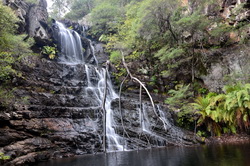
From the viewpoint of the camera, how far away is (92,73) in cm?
1648

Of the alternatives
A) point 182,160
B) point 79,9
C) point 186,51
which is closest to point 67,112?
point 182,160

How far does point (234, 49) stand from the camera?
629 inches

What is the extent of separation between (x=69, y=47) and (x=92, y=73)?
6049 mm

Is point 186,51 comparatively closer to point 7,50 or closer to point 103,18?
point 7,50

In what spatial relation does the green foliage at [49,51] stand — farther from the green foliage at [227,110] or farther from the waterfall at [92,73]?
the green foliage at [227,110]

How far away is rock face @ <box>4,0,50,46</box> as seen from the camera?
16.8 metres

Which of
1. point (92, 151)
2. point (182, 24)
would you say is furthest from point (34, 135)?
A: point (182, 24)

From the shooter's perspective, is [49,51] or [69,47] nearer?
[49,51]

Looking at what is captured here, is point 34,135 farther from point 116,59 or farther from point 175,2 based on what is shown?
point 175,2

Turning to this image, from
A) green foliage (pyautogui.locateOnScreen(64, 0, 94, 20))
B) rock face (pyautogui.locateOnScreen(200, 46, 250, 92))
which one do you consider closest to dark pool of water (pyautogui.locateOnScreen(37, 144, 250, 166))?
rock face (pyautogui.locateOnScreen(200, 46, 250, 92))

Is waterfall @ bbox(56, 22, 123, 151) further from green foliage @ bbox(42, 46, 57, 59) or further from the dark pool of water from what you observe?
the dark pool of water

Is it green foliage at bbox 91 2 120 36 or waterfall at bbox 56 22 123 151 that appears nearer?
waterfall at bbox 56 22 123 151

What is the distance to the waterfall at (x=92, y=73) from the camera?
35.9ft

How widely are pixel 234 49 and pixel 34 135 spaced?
16577 mm
